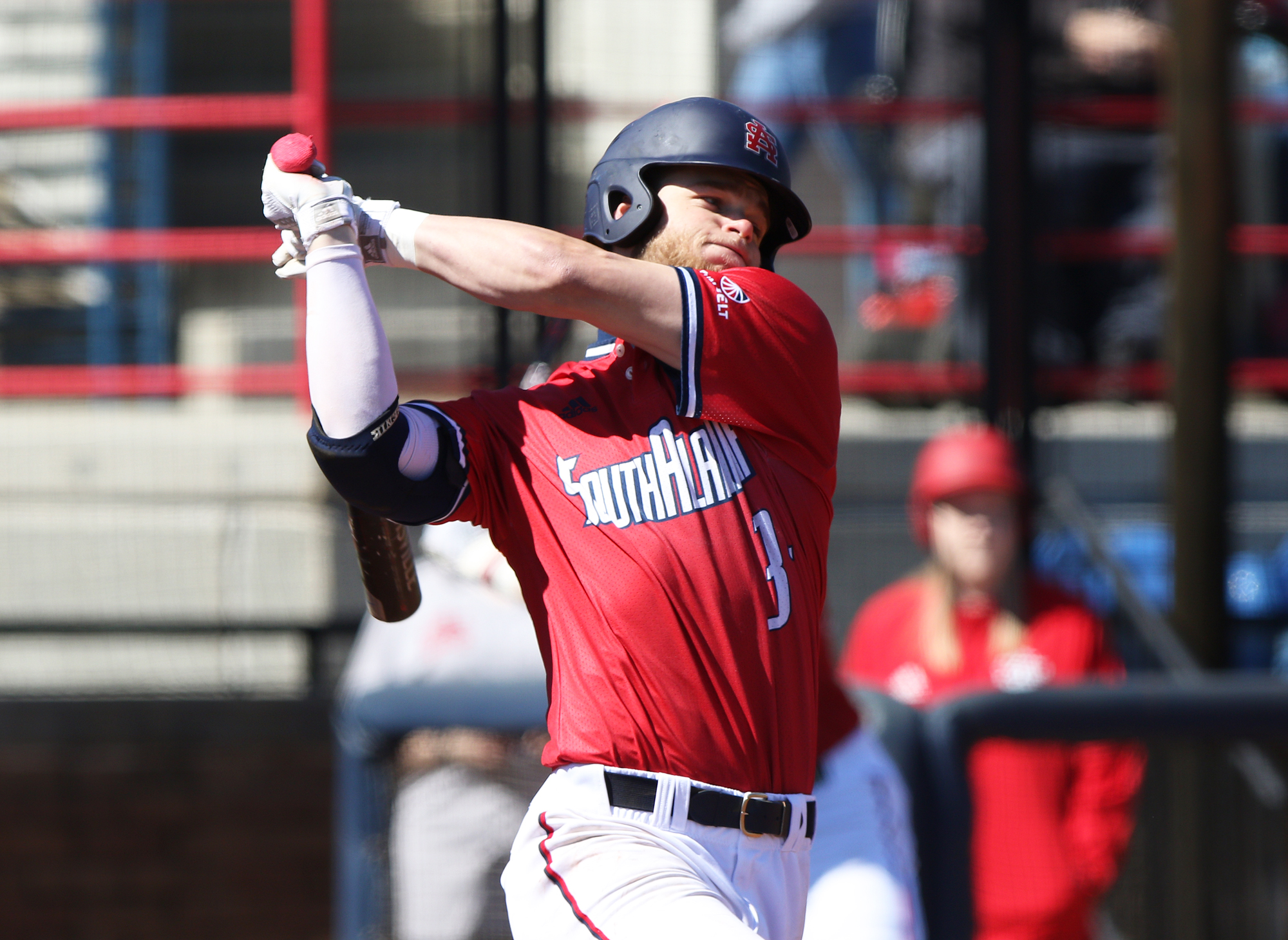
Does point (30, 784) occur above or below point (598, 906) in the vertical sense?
below

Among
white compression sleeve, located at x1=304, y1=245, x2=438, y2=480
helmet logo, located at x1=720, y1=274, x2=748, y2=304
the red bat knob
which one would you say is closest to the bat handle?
white compression sleeve, located at x1=304, y1=245, x2=438, y2=480

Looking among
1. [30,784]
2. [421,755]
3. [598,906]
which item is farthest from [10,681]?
[598,906]

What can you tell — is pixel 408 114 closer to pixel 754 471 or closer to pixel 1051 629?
pixel 1051 629

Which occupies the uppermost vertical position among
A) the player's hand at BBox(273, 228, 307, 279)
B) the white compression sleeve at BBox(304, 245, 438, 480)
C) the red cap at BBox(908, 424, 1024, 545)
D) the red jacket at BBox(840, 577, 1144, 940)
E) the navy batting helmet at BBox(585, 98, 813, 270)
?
the navy batting helmet at BBox(585, 98, 813, 270)

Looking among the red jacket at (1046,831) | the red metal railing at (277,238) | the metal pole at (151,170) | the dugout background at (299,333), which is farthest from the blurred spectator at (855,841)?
the metal pole at (151,170)

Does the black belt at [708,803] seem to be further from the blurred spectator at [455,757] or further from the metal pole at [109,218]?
the metal pole at [109,218]

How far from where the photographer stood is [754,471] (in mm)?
2176

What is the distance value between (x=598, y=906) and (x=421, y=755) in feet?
6.35

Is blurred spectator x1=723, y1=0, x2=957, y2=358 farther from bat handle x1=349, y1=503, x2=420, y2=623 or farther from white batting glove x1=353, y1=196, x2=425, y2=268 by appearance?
white batting glove x1=353, y1=196, x2=425, y2=268

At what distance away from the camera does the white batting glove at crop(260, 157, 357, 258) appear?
1940 millimetres

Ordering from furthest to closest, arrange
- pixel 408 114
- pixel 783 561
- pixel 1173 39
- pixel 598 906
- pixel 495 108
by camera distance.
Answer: pixel 408 114 → pixel 495 108 → pixel 1173 39 → pixel 783 561 → pixel 598 906

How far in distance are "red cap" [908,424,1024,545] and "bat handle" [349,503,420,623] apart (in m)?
2.82

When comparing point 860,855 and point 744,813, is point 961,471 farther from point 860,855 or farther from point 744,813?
point 744,813

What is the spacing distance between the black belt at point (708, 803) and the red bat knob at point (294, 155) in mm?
966
